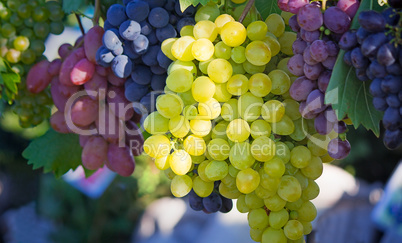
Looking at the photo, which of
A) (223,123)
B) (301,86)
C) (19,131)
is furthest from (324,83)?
(19,131)

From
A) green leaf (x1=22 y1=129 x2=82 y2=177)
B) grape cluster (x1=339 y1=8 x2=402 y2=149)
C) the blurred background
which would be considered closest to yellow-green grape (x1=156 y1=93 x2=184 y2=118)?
grape cluster (x1=339 y1=8 x2=402 y2=149)

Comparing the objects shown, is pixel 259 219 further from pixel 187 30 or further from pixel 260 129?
pixel 187 30

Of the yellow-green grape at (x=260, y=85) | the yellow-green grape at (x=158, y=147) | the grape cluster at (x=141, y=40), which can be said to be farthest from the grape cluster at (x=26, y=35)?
the yellow-green grape at (x=260, y=85)

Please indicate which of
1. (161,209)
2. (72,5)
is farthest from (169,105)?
(161,209)

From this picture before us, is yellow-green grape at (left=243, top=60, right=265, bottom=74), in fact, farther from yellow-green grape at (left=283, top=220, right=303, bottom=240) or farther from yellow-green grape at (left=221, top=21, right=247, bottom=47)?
yellow-green grape at (left=283, top=220, right=303, bottom=240)

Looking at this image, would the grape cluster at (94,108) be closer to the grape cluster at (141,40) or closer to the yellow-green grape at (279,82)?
the grape cluster at (141,40)
